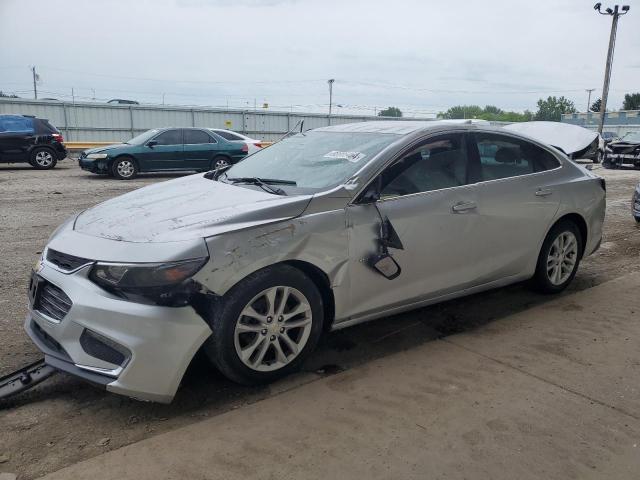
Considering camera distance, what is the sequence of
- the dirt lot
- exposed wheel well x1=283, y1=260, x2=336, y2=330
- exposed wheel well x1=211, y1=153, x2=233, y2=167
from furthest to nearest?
1. exposed wheel well x1=211, y1=153, x2=233, y2=167
2. exposed wheel well x1=283, y1=260, x2=336, y2=330
3. the dirt lot

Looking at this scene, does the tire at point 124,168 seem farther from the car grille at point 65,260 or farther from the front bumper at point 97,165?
the car grille at point 65,260

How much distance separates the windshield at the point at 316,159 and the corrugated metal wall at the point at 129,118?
2036 cm

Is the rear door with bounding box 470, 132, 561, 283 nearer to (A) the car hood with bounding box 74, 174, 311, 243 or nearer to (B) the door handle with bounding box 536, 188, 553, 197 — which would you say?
(B) the door handle with bounding box 536, 188, 553, 197

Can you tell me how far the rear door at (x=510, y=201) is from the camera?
435 centimetres

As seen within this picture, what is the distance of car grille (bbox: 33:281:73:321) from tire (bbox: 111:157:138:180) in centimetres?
1205

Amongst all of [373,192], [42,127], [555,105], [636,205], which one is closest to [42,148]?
[42,127]

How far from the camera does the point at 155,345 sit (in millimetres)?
2838

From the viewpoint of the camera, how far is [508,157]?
4637mm

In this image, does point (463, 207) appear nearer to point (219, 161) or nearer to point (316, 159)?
point (316, 159)

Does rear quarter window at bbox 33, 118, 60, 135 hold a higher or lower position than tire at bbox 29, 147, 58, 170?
higher

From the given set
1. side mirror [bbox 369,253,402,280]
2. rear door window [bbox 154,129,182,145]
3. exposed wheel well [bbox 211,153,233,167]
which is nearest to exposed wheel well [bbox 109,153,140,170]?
rear door window [bbox 154,129,182,145]

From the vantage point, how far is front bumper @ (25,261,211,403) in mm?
2832

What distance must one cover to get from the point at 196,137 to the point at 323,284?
1293 centimetres

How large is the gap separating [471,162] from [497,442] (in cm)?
223
